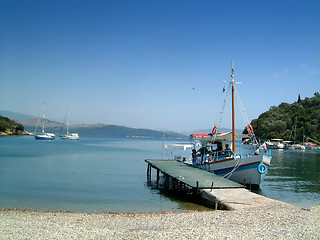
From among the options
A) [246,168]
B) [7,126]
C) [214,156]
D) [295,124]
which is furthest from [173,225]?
[7,126]

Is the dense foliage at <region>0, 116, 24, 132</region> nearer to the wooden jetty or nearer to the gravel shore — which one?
the wooden jetty

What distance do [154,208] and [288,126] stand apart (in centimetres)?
12214

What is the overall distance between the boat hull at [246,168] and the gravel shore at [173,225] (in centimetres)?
822

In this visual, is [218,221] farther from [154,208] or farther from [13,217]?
[13,217]

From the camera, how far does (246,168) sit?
2464 cm

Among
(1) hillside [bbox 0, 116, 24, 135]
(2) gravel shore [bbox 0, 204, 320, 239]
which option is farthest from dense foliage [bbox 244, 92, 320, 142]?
(1) hillside [bbox 0, 116, 24, 135]

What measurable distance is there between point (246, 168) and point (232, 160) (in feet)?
4.41

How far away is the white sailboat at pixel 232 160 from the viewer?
24125mm

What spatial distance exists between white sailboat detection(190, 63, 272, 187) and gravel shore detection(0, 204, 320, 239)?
27.7 feet

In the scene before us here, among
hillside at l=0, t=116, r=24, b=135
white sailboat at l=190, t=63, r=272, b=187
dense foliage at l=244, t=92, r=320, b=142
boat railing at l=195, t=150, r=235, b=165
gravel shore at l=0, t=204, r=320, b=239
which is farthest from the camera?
hillside at l=0, t=116, r=24, b=135

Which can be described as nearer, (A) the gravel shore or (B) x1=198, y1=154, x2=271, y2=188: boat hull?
(A) the gravel shore

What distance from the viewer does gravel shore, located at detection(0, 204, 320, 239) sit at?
440 inches

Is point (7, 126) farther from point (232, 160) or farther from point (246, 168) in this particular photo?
point (246, 168)

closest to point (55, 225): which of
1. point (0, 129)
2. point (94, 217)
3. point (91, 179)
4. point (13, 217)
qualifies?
point (94, 217)
